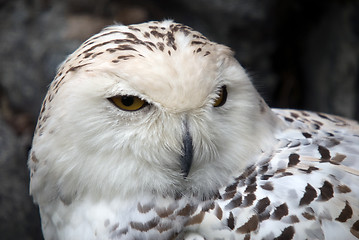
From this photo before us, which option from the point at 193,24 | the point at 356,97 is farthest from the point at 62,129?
the point at 356,97

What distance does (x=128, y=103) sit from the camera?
58.2 inches

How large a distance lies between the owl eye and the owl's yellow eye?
0.25 metres

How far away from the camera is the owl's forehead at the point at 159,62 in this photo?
143cm

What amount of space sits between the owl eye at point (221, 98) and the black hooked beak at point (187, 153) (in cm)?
14

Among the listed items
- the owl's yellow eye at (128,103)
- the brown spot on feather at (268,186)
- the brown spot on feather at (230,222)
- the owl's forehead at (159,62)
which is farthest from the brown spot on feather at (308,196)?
the owl's yellow eye at (128,103)

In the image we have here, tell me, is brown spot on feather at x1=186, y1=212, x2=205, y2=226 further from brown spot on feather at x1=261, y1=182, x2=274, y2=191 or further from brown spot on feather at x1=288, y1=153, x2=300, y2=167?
brown spot on feather at x1=288, y1=153, x2=300, y2=167

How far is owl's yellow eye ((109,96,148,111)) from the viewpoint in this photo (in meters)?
1.47

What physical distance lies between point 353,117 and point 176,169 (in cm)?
218

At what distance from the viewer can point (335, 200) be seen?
150 centimetres

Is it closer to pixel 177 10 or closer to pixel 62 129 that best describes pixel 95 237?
pixel 62 129

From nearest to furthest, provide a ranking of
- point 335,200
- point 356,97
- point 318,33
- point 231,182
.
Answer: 1. point 335,200
2. point 231,182
3. point 356,97
4. point 318,33

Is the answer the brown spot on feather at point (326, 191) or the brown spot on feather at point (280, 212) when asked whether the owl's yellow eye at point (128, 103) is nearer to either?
the brown spot on feather at point (280, 212)

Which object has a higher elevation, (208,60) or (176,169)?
(208,60)

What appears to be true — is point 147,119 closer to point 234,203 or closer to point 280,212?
point 234,203
